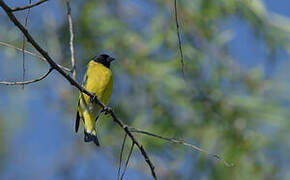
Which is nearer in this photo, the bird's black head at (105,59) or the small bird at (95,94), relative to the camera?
the small bird at (95,94)

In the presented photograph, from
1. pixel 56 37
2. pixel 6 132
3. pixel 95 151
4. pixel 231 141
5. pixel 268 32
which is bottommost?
pixel 6 132

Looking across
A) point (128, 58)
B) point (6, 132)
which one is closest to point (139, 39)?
point (128, 58)

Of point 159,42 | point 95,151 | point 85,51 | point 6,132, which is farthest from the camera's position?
point 6,132

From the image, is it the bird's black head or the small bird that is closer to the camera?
the small bird

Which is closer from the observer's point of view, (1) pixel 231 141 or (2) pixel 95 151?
(1) pixel 231 141

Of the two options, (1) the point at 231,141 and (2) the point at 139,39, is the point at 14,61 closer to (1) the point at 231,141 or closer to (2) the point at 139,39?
(2) the point at 139,39

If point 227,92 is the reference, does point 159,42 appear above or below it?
above

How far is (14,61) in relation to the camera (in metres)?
6.24

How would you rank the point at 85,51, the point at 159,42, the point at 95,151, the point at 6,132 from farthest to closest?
1. the point at 6,132
2. the point at 95,151
3. the point at 85,51
4. the point at 159,42

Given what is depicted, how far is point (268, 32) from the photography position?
19.0 feet

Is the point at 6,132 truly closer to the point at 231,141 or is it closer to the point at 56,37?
the point at 56,37

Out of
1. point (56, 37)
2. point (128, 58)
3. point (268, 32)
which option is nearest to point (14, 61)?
point (56, 37)

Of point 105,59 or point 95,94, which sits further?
point 105,59

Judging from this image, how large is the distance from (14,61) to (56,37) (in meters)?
0.65
